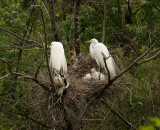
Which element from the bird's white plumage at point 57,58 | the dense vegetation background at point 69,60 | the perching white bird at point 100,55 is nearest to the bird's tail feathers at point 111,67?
the perching white bird at point 100,55

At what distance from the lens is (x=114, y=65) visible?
455cm

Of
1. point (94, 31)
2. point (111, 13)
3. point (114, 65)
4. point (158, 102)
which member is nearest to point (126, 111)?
point (158, 102)

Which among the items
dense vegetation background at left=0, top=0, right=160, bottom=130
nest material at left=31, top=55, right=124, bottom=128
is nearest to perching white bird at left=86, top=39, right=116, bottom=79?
dense vegetation background at left=0, top=0, right=160, bottom=130

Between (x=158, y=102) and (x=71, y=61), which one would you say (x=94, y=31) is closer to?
(x=71, y=61)

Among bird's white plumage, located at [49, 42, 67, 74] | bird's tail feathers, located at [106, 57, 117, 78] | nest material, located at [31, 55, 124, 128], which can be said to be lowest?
nest material, located at [31, 55, 124, 128]

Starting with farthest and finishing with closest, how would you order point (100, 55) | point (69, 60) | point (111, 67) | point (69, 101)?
point (69, 60), point (100, 55), point (111, 67), point (69, 101)

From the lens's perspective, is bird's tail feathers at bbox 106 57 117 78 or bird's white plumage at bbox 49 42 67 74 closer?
bird's white plumage at bbox 49 42 67 74

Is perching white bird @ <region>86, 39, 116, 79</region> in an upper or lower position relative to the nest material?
upper

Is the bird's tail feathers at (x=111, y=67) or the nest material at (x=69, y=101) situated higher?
the bird's tail feathers at (x=111, y=67)

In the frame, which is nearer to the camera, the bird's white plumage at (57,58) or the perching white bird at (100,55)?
the bird's white plumage at (57,58)

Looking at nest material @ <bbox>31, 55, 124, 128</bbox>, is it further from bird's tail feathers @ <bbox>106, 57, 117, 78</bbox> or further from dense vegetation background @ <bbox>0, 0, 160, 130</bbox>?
bird's tail feathers @ <bbox>106, 57, 117, 78</bbox>

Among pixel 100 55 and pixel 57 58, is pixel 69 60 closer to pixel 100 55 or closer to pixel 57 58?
pixel 100 55

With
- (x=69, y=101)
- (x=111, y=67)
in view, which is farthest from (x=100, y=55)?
(x=69, y=101)

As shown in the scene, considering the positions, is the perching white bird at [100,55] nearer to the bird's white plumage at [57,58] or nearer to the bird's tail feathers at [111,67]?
the bird's tail feathers at [111,67]
